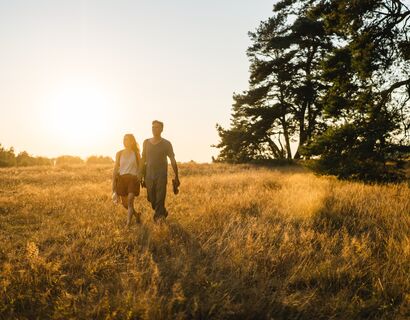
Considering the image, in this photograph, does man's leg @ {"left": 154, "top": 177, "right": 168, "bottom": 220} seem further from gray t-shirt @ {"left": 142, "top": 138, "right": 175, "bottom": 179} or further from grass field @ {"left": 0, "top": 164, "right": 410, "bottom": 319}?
grass field @ {"left": 0, "top": 164, "right": 410, "bottom": 319}

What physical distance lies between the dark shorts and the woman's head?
610 mm

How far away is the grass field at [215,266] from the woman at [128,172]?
64 cm

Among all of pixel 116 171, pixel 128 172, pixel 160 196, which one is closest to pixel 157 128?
pixel 128 172

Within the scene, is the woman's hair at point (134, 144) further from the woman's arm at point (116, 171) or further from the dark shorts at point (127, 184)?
the dark shorts at point (127, 184)

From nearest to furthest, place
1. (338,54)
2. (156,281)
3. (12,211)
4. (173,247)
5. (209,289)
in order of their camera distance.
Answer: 1. (209,289)
2. (156,281)
3. (173,247)
4. (12,211)
5. (338,54)

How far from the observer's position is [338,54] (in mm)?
11773

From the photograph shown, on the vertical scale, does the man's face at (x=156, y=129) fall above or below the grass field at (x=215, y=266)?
above

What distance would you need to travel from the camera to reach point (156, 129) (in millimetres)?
7316

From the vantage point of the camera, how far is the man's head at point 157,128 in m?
7.29

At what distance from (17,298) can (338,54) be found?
1150 centimetres

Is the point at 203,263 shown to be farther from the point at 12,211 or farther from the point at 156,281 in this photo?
the point at 12,211

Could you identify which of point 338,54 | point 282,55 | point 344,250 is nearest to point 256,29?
point 282,55

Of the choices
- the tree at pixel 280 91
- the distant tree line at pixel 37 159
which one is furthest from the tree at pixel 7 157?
the tree at pixel 280 91

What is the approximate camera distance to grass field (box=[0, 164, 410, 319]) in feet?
10.8
